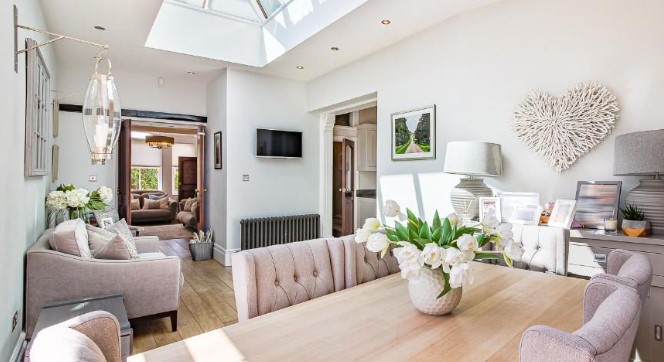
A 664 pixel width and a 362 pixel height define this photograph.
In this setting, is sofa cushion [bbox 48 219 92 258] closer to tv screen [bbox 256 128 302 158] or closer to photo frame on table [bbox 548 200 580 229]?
tv screen [bbox 256 128 302 158]

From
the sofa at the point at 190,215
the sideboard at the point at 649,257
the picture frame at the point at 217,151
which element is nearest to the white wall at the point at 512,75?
the sideboard at the point at 649,257

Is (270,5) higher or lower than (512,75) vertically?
higher

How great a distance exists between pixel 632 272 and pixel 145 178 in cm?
1313

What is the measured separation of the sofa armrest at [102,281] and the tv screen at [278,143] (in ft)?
8.85

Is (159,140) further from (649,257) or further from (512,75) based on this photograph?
(649,257)

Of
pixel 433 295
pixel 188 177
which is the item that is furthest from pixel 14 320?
pixel 188 177

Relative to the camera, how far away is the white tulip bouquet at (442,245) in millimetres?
1197

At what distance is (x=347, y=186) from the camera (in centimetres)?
716

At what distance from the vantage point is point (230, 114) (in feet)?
17.0

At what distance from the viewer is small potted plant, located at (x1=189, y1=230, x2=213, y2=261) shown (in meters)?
5.41

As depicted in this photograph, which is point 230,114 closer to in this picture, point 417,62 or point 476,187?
point 417,62

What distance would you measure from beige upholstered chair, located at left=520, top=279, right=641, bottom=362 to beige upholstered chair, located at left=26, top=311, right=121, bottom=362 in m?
0.78

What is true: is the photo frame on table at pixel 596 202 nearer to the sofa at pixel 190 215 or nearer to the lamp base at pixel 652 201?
the lamp base at pixel 652 201

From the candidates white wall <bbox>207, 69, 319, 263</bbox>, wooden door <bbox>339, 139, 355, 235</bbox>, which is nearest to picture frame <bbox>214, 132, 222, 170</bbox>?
white wall <bbox>207, 69, 319, 263</bbox>
